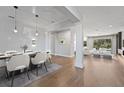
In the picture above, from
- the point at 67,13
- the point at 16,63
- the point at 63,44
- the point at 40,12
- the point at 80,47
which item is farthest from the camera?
the point at 63,44

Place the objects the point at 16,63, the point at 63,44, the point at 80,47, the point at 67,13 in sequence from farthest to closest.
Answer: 1. the point at 63,44
2. the point at 80,47
3. the point at 67,13
4. the point at 16,63

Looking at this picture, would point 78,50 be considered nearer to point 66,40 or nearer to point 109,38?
point 66,40

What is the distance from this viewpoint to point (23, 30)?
17.5 ft

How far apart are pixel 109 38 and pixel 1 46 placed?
11438 millimetres

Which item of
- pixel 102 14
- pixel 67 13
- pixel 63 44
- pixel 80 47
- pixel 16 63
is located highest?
pixel 102 14

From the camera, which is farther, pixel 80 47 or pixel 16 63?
pixel 80 47

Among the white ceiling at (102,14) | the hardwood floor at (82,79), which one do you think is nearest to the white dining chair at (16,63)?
the hardwood floor at (82,79)

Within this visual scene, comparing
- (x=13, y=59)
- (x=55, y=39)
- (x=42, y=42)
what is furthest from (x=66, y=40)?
(x=13, y=59)

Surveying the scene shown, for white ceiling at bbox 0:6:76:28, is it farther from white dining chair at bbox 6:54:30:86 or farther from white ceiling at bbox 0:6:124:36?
white dining chair at bbox 6:54:30:86

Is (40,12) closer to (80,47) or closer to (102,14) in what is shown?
(80,47)

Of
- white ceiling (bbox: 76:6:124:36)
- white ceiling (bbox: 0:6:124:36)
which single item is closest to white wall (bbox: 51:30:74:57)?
white ceiling (bbox: 0:6:124:36)

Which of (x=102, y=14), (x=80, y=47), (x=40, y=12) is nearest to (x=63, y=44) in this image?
(x=80, y=47)

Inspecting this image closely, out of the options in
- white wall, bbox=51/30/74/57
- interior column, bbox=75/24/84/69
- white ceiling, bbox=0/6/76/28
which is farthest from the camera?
white wall, bbox=51/30/74/57

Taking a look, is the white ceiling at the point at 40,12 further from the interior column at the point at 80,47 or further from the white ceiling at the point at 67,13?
the interior column at the point at 80,47
